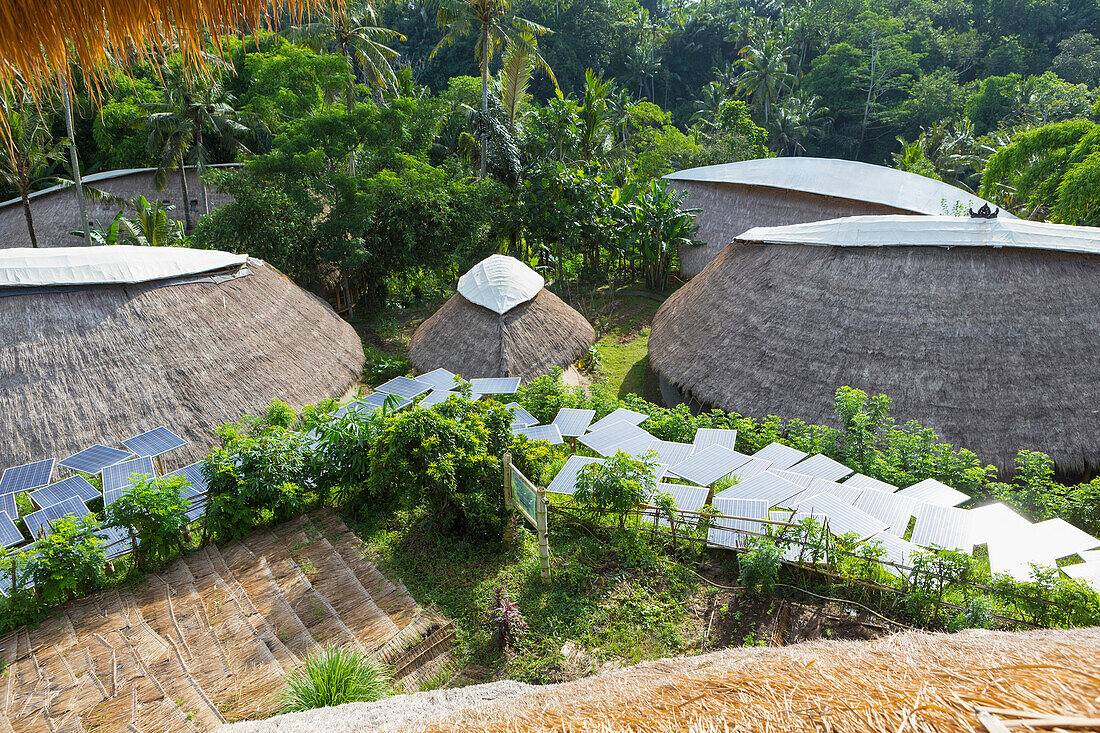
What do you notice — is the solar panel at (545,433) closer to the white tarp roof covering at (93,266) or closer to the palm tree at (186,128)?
the white tarp roof covering at (93,266)

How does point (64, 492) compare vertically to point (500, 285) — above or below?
below

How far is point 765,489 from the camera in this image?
7.12m

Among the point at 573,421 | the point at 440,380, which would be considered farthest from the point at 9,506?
the point at 573,421

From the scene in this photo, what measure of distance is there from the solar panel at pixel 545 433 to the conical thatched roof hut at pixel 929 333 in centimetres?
330

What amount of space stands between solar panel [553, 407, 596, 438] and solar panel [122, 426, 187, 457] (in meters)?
5.43

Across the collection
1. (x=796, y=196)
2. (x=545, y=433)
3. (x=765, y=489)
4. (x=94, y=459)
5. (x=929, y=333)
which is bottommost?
(x=94, y=459)

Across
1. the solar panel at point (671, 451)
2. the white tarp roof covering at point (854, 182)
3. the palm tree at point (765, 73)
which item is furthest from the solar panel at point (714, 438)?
the palm tree at point (765, 73)

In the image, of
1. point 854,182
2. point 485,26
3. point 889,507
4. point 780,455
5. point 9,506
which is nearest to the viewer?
point 889,507

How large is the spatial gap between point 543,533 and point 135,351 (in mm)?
7773

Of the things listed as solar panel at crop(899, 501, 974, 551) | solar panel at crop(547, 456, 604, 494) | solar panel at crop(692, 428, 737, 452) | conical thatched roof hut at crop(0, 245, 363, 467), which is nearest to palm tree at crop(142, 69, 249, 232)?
conical thatched roof hut at crop(0, 245, 363, 467)

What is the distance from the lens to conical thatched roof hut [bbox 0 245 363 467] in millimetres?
9055

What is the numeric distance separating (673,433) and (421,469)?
4.39 metres

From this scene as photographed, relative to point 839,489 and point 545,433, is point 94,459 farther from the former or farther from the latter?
point 839,489

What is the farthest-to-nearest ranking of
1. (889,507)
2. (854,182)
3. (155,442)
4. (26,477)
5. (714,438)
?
(854,182), (155,442), (714,438), (26,477), (889,507)
